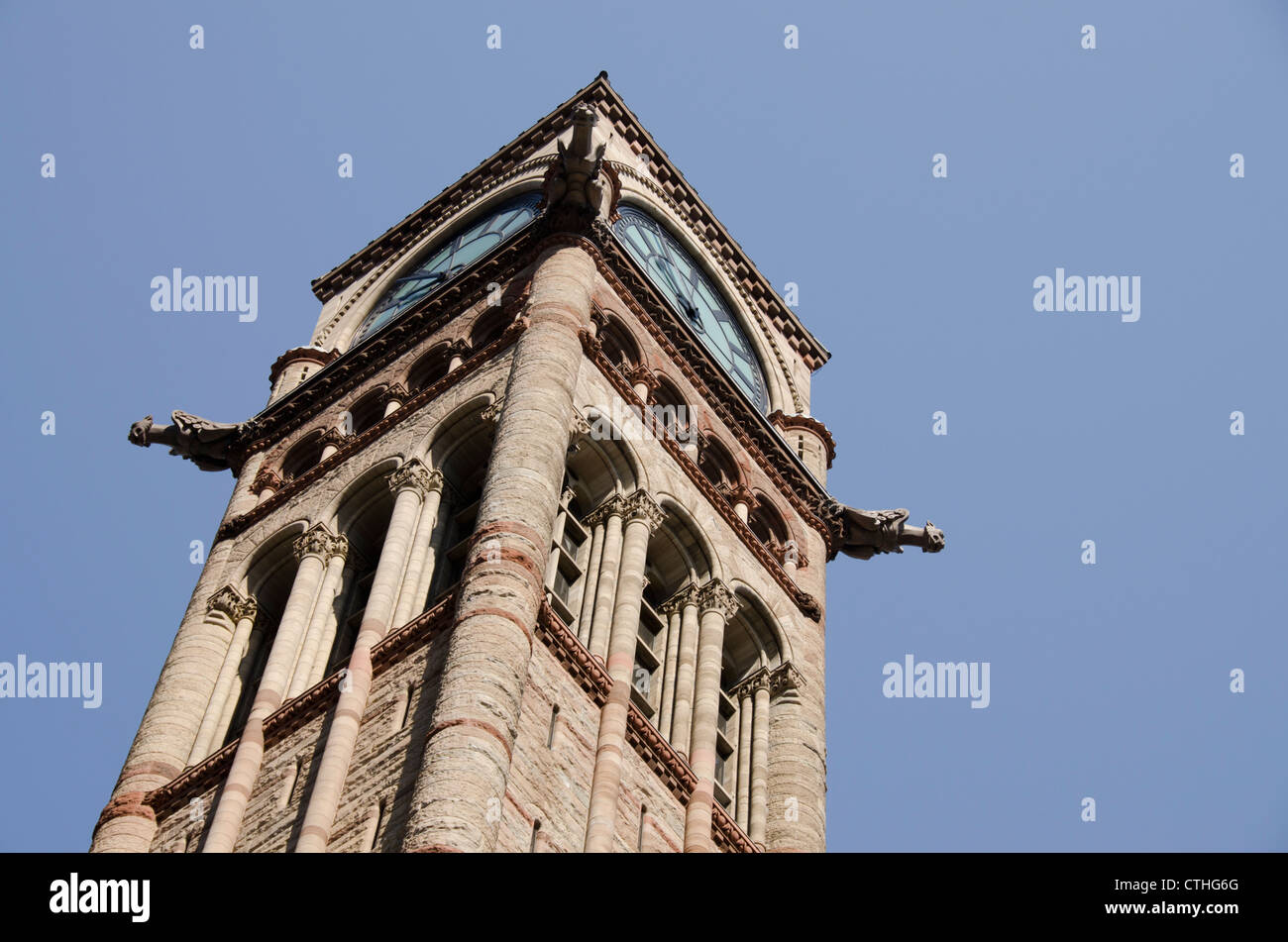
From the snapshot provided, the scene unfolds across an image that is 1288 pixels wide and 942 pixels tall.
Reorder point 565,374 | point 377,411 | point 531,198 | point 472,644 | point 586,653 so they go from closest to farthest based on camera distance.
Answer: point 472,644, point 586,653, point 565,374, point 377,411, point 531,198

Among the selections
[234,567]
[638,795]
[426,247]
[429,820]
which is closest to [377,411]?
[234,567]

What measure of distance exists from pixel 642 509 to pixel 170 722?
25.6ft

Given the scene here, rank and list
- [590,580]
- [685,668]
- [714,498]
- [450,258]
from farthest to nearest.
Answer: [450,258] → [714,498] → [685,668] → [590,580]

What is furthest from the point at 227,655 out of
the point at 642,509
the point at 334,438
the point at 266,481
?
the point at 642,509

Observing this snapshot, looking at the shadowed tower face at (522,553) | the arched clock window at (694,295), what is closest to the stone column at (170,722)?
the shadowed tower face at (522,553)

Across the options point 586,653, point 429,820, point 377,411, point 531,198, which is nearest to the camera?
point 429,820

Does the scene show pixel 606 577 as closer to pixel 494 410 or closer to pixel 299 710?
pixel 494 410

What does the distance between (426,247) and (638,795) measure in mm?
20125

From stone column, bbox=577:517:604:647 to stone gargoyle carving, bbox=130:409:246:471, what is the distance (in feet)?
30.6

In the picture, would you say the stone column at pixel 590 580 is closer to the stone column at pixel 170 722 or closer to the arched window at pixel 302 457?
the stone column at pixel 170 722

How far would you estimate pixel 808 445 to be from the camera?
4953 cm

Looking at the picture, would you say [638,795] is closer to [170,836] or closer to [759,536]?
[170,836]

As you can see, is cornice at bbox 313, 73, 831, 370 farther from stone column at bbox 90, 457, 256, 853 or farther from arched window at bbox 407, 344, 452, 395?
stone column at bbox 90, 457, 256, 853

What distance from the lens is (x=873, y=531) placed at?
153 feet
